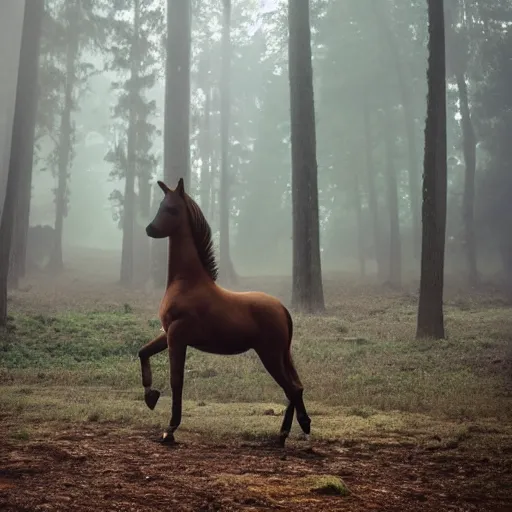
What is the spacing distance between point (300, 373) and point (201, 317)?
4606 mm

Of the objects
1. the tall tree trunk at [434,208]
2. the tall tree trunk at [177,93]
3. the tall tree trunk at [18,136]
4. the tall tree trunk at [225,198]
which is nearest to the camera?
the tall tree trunk at [434,208]

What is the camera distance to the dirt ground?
380 centimetres

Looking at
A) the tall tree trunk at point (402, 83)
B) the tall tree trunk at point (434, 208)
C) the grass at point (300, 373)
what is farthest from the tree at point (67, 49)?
the tall tree trunk at point (434, 208)

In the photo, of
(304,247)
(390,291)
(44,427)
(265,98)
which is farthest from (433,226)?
(265,98)

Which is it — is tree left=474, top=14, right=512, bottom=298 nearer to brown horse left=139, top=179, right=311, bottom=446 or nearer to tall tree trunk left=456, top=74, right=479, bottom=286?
tall tree trunk left=456, top=74, right=479, bottom=286

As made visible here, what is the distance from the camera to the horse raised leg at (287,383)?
5461mm

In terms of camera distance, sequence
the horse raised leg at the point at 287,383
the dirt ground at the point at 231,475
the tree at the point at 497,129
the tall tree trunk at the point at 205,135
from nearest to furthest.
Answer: the dirt ground at the point at 231,475 < the horse raised leg at the point at 287,383 < the tree at the point at 497,129 < the tall tree trunk at the point at 205,135

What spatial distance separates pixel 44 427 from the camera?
6.04 m

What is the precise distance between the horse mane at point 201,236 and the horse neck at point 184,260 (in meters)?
0.04

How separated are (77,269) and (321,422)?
32.1 m

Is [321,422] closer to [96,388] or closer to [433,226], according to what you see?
[96,388]

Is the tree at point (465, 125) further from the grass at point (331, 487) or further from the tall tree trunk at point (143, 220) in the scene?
the grass at point (331, 487)

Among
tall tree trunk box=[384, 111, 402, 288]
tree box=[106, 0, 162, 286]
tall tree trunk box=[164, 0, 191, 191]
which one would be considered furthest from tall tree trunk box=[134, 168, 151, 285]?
tall tree trunk box=[384, 111, 402, 288]

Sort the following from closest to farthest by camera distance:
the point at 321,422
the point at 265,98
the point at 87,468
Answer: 1. the point at 87,468
2. the point at 321,422
3. the point at 265,98
